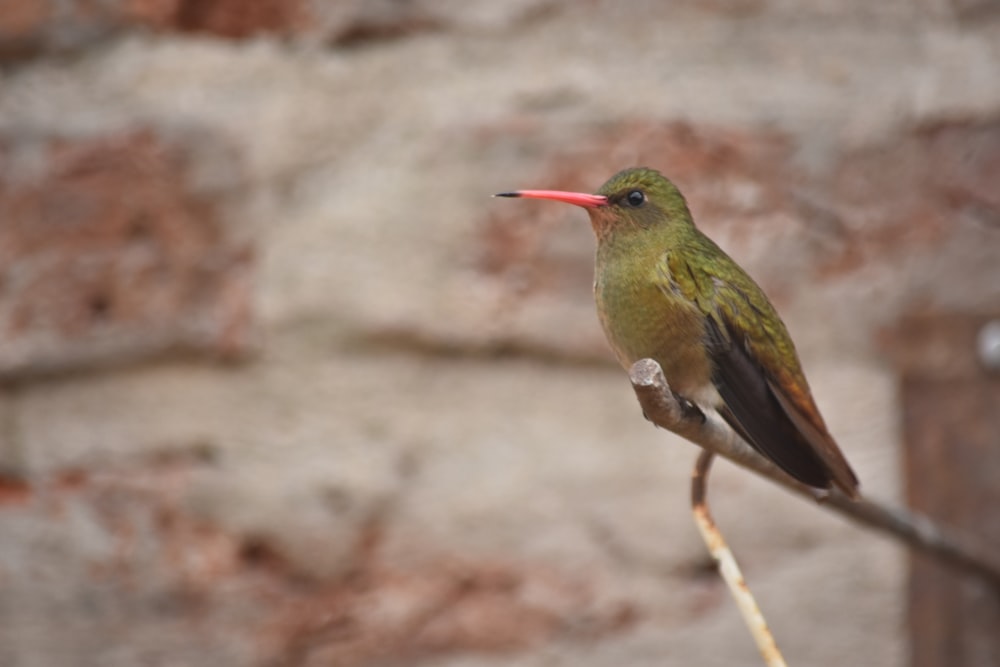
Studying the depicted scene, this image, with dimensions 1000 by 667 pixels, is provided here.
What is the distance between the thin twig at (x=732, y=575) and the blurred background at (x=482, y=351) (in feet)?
1.85

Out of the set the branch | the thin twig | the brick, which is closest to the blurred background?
the brick

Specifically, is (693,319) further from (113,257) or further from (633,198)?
(113,257)

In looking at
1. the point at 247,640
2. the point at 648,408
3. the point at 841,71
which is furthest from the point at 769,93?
the point at 247,640

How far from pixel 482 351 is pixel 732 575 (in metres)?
0.81

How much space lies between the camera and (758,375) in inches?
68.3

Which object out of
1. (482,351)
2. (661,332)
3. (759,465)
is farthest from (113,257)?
(759,465)

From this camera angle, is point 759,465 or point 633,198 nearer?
point 759,465

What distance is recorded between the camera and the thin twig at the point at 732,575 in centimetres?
123

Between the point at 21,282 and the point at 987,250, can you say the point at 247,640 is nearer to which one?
the point at 21,282

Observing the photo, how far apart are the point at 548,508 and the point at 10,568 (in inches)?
32.7

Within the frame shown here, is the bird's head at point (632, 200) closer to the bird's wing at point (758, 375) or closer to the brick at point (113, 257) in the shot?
the bird's wing at point (758, 375)

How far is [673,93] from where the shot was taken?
6.71ft

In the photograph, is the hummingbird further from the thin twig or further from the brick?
the brick

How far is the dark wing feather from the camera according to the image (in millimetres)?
1475
